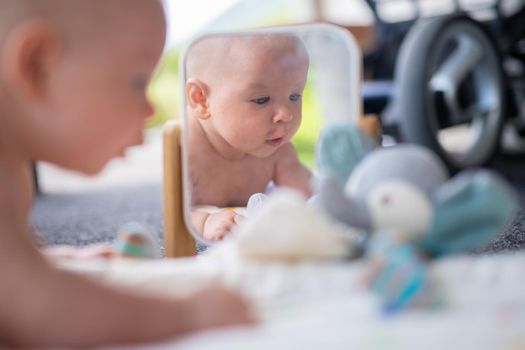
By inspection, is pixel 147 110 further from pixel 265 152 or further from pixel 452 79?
pixel 452 79

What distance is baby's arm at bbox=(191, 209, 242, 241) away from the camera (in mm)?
990

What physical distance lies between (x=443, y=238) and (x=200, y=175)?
20.9 inches

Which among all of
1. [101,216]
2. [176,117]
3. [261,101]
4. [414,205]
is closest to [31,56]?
[414,205]

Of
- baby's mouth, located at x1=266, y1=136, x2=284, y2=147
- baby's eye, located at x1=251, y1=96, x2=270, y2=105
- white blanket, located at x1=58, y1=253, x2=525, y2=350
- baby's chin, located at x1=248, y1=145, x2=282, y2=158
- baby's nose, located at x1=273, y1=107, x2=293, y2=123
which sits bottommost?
white blanket, located at x1=58, y1=253, x2=525, y2=350

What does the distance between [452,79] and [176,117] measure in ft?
→ 2.65

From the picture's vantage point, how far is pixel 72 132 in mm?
Result: 538

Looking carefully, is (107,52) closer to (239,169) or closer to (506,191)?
(506,191)

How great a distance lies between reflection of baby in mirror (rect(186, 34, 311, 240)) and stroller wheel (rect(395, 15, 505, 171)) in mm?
675

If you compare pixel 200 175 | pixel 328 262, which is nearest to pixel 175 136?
pixel 200 175

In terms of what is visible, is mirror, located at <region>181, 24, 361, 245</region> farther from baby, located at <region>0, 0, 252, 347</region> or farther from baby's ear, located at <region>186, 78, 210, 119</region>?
baby, located at <region>0, 0, 252, 347</region>

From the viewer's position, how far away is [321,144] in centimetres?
63

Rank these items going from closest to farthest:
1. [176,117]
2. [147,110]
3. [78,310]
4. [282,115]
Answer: [78,310]
[147,110]
[282,115]
[176,117]

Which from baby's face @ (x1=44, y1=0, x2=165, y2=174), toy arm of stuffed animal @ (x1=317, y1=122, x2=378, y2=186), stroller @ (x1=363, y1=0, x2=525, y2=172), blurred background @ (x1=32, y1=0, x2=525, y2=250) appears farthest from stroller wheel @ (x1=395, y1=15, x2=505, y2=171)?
baby's face @ (x1=44, y1=0, x2=165, y2=174)

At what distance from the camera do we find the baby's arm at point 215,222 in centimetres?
99
